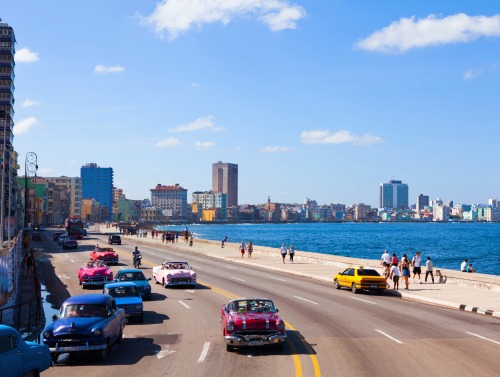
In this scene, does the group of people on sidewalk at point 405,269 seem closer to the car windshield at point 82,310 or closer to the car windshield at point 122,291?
the car windshield at point 122,291

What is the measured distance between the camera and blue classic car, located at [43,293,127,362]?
1569cm

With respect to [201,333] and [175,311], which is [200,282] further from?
[201,333]

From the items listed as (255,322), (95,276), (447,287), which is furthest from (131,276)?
(447,287)

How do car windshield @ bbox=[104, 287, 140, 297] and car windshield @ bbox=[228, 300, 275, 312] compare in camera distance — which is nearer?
car windshield @ bbox=[228, 300, 275, 312]

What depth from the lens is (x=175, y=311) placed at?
24.9 metres

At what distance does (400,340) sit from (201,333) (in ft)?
20.9

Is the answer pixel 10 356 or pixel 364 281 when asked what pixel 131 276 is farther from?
pixel 10 356

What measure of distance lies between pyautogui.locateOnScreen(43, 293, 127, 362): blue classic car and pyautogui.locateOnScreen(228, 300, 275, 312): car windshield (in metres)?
3.52

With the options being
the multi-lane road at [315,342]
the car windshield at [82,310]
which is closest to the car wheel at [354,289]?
the multi-lane road at [315,342]

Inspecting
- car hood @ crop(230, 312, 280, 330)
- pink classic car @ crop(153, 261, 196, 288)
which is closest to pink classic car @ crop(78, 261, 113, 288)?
pink classic car @ crop(153, 261, 196, 288)

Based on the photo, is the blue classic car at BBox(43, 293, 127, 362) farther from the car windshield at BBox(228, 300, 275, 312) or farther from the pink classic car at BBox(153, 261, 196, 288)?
the pink classic car at BBox(153, 261, 196, 288)

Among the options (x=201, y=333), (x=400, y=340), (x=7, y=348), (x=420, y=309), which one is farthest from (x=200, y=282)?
(x=7, y=348)

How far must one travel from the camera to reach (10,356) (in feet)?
39.4

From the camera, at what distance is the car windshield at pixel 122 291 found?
22.9 meters
